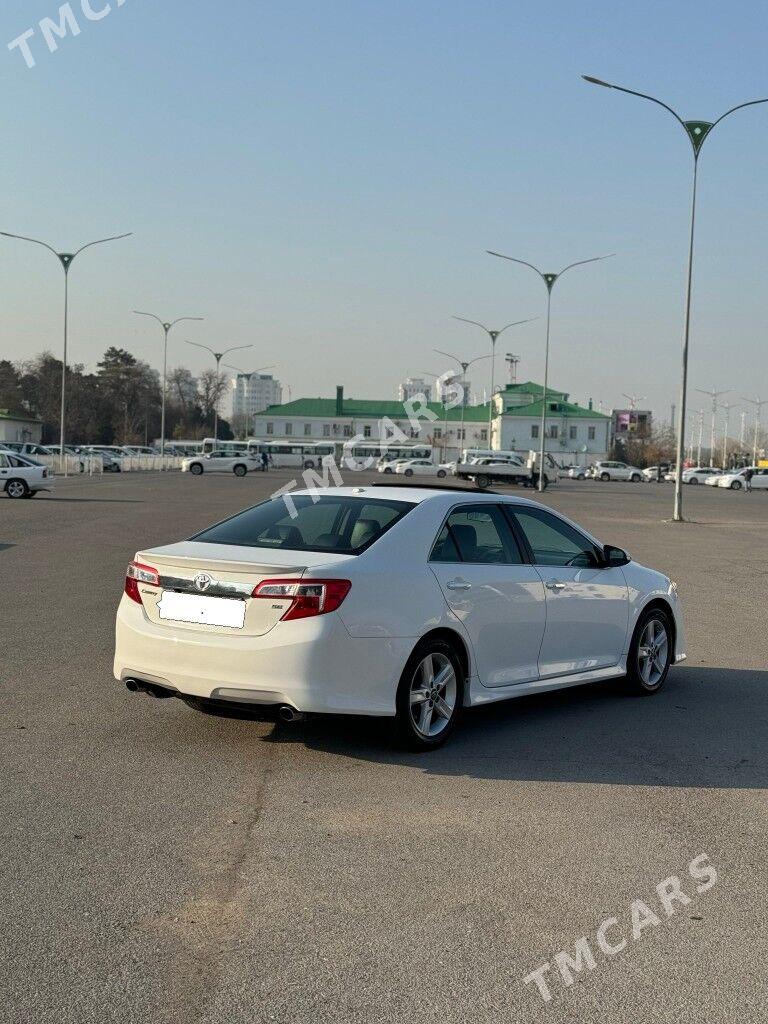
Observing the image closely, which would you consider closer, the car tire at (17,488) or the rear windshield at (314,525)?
the rear windshield at (314,525)

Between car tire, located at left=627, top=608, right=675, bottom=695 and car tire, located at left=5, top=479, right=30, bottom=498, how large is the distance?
30832 mm

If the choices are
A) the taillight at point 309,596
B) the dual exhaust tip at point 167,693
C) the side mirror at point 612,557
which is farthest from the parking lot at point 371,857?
the side mirror at point 612,557

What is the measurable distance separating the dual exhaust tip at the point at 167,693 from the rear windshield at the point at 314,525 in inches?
36.1

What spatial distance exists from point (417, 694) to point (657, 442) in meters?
173

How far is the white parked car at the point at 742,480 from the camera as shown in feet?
289

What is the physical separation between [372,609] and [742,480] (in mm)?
86296

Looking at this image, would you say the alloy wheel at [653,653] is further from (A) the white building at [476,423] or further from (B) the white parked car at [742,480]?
(A) the white building at [476,423]

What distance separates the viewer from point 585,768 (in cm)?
646

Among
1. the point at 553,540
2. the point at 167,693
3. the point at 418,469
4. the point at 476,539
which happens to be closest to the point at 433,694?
the point at 476,539

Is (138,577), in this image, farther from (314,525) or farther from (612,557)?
(612,557)

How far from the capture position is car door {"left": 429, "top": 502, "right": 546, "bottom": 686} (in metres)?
6.96

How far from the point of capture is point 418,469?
317 ft

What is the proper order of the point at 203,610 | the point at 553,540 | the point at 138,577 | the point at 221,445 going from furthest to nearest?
Answer: the point at 221,445, the point at 553,540, the point at 138,577, the point at 203,610

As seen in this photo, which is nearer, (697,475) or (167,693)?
(167,693)
